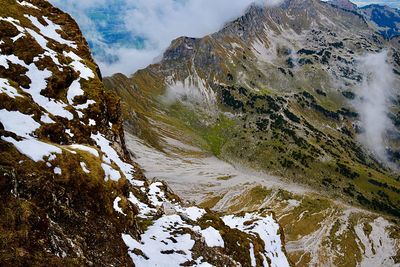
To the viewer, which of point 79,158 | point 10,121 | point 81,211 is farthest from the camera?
point 10,121

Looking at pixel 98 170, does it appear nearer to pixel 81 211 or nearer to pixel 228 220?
pixel 81 211

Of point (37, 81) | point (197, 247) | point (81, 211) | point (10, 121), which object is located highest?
point (37, 81)

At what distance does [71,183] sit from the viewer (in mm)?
33000

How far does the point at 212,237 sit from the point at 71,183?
28.9 m

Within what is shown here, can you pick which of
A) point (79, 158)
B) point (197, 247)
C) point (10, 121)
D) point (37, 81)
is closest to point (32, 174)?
point (79, 158)

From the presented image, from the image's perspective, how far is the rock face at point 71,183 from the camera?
26.4 metres

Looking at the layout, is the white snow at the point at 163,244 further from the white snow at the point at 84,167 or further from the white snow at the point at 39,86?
the white snow at the point at 39,86

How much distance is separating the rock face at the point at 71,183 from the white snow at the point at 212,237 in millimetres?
218

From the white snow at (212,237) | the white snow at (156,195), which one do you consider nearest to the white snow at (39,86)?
the white snow at (156,195)

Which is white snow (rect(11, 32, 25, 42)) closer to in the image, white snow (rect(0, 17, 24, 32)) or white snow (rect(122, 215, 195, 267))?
white snow (rect(0, 17, 24, 32))

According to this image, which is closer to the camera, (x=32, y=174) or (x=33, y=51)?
(x=32, y=174)

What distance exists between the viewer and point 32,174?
1136 inches

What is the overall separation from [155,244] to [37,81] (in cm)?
3311

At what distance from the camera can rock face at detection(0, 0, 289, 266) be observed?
86.5 ft
